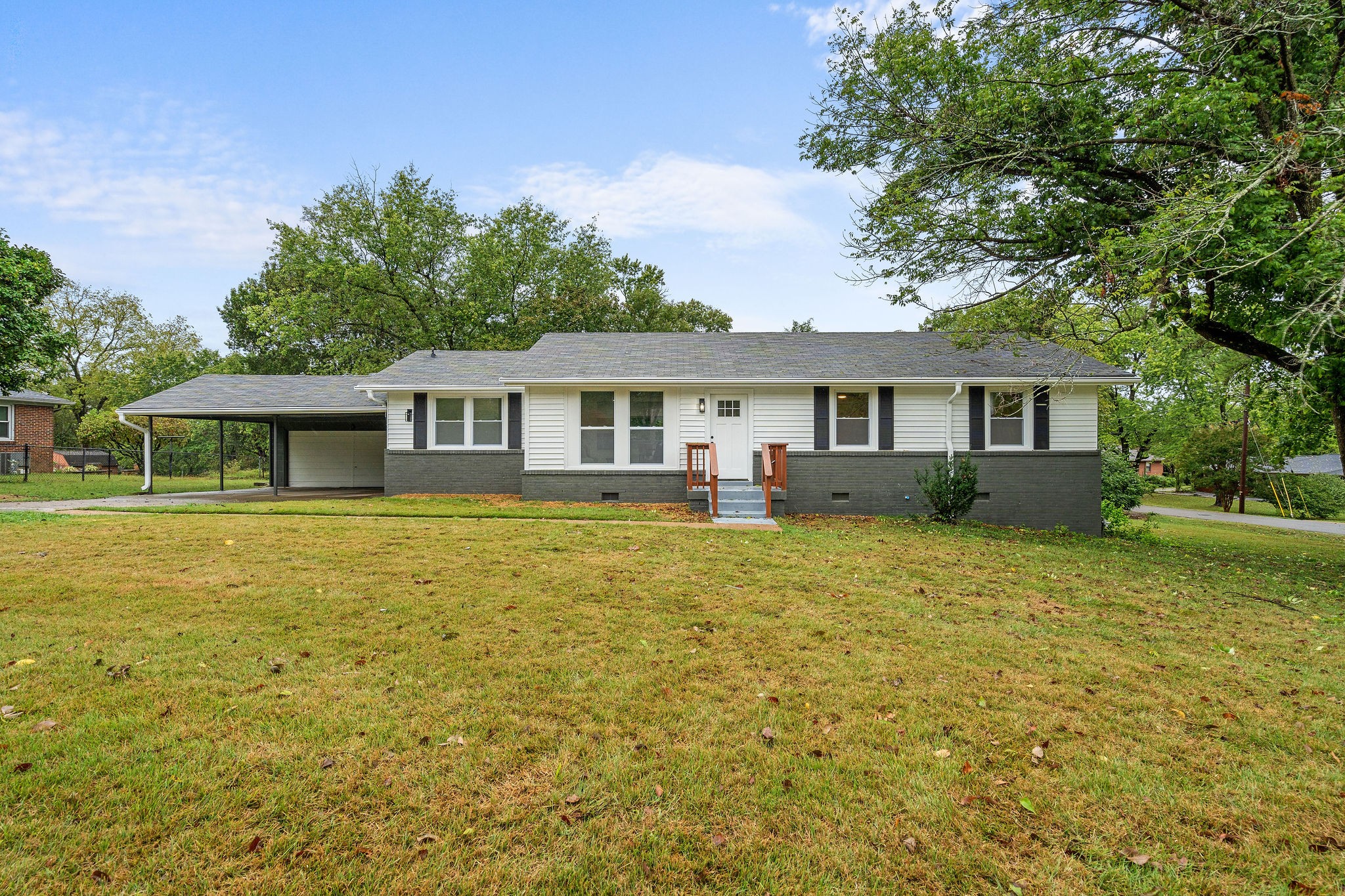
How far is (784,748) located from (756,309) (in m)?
31.7

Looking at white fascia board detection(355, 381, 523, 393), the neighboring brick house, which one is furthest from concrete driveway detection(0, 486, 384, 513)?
the neighboring brick house

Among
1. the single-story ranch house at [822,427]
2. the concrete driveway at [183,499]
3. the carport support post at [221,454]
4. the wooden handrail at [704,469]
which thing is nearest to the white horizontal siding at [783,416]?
the single-story ranch house at [822,427]

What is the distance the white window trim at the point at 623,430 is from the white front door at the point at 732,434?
0.24 m

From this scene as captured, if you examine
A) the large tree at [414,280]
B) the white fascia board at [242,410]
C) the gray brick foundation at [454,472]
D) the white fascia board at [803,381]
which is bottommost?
the gray brick foundation at [454,472]

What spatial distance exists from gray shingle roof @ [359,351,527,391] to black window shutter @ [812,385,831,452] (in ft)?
23.0

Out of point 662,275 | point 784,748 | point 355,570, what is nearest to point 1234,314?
point 784,748

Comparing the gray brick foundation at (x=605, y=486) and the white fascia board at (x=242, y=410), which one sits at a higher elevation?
the white fascia board at (x=242, y=410)

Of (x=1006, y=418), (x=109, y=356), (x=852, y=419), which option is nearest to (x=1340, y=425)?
(x=1006, y=418)

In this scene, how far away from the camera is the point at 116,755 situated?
8.33ft

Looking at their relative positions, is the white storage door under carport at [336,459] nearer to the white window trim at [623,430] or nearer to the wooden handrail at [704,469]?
the white window trim at [623,430]

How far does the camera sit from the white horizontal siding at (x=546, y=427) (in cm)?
1287

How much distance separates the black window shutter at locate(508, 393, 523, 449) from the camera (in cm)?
1399

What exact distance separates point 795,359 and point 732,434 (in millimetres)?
2570

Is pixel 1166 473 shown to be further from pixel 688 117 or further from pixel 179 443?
pixel 179 443
